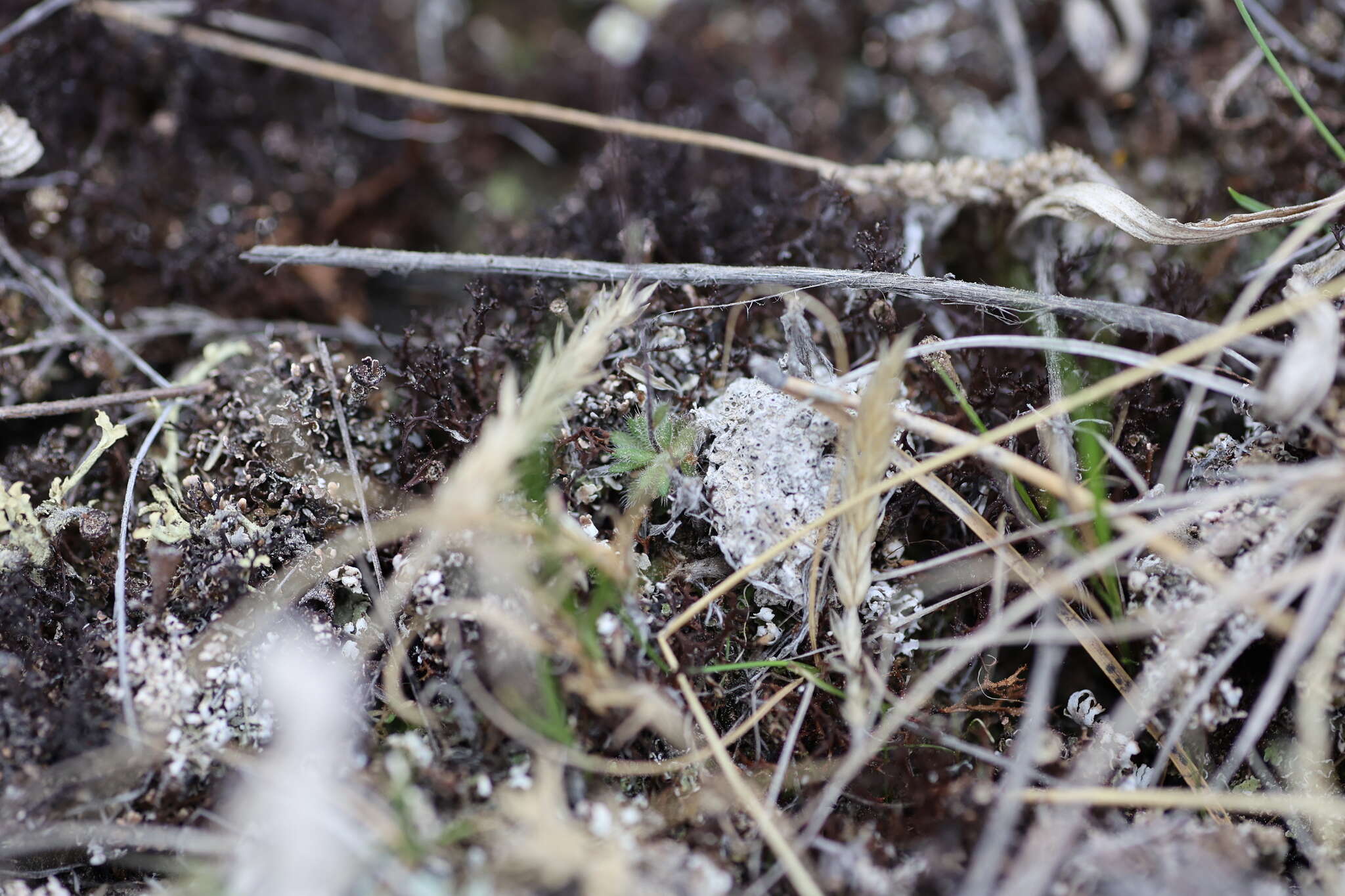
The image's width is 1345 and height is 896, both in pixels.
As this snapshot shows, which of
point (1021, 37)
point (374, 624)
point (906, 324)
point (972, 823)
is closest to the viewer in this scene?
point (972, 823)

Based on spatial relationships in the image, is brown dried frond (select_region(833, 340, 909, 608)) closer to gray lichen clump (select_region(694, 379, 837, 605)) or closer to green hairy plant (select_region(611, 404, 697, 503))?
gray lichen clump (select_region(694, 379, 837, 605))

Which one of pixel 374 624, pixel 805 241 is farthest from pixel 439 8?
pixel 374 624

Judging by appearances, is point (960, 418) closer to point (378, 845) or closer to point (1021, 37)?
point (378, 845)

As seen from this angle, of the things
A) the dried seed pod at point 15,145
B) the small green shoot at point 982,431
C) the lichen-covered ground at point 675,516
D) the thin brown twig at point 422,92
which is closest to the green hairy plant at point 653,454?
the lichen-covered ground at point 675,516

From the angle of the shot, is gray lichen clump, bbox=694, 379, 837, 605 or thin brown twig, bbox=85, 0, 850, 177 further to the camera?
thin brown twig, bbox=85, 0, 850, 177

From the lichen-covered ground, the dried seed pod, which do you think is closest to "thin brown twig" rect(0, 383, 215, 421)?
the lichen-covered ground

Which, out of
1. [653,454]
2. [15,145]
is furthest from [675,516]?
[15,145]
